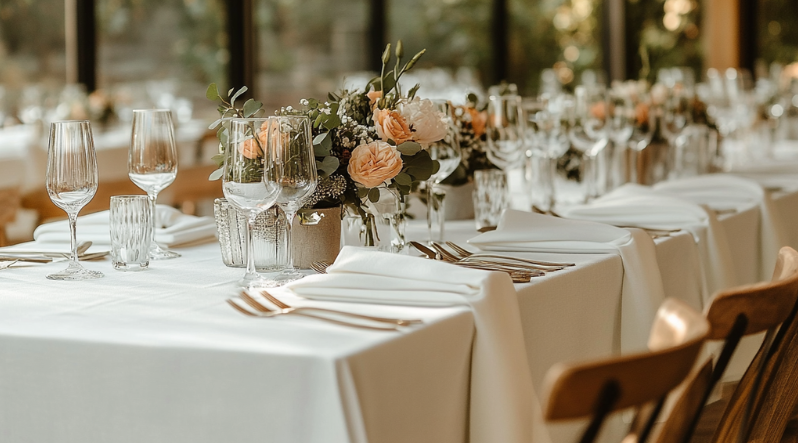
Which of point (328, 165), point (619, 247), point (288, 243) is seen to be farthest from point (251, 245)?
point (619, 247)

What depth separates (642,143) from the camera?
3178 mm

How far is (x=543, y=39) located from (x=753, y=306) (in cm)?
831

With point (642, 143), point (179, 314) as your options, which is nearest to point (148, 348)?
point (179, 314)

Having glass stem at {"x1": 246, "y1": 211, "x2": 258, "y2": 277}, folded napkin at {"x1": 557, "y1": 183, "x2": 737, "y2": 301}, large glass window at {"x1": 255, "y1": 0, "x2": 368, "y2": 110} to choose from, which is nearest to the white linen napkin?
folded napkin at {"x1": 557, "y1": 183, "x2": 737, "y2": 301}

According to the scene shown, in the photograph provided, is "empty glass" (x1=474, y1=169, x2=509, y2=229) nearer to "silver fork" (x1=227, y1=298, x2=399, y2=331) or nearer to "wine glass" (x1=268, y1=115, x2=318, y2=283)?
"wine glass" (x1=268, y1=115, x2=318, y2=283)

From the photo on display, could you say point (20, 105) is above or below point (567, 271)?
above

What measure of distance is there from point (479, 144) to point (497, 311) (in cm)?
115

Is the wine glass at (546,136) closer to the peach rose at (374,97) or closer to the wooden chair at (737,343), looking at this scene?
the peach rose at (374,97)

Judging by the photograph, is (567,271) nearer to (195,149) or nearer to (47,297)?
(47,297)

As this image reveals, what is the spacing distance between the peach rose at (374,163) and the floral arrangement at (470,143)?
760 millimetres

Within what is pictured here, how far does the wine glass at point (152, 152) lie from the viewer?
6.27 ft

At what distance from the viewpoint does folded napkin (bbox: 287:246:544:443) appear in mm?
1362

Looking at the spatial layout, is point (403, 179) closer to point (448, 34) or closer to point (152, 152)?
point (152, 152)

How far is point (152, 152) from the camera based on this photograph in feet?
6.30
